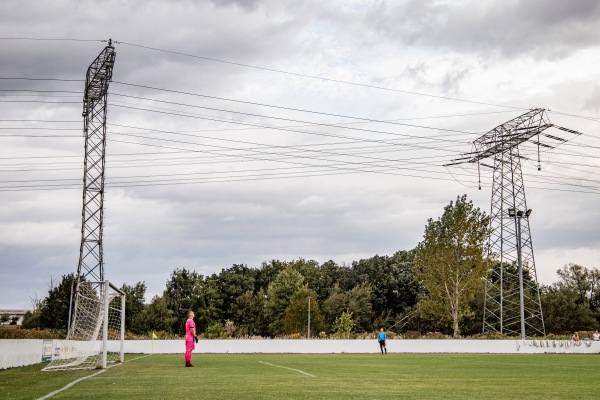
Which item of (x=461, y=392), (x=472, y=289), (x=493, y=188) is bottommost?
(x=461, y=392)

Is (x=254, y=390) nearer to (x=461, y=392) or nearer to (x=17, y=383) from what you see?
(x=461, y=392)

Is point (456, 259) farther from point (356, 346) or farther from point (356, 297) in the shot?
point (356, 297)

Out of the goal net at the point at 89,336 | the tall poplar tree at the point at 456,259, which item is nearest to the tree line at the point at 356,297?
the tall poplar tree at the point at 456,259

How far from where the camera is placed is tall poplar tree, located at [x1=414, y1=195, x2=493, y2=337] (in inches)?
3068

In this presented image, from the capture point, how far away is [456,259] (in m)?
78.5

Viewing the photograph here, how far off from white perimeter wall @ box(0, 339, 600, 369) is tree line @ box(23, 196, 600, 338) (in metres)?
15.1

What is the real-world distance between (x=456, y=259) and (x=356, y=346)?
22990 millimetres

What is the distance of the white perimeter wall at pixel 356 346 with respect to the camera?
189 feet

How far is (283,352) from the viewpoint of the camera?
59.0m

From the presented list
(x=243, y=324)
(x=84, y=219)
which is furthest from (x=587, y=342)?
(x=243, y=324)

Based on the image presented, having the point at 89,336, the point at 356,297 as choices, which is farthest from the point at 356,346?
the point at 356,297

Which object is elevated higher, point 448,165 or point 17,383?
point 448,165

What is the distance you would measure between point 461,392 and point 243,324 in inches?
4138

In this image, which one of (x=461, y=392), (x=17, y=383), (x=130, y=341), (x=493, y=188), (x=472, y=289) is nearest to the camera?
(x=461, y=392)
